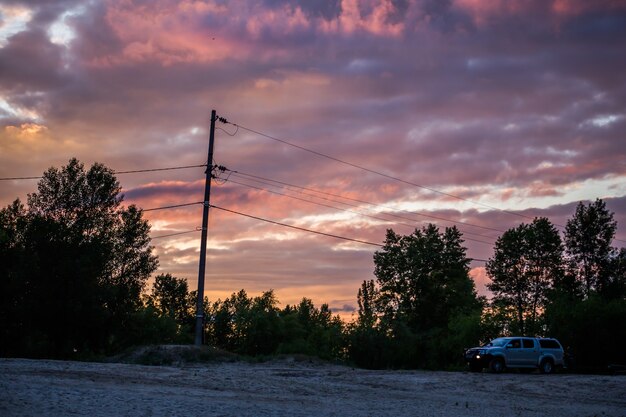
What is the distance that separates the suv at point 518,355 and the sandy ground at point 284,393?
3.55m

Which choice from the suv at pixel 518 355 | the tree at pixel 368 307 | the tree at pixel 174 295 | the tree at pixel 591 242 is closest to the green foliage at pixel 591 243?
the tree at pixel 591 242

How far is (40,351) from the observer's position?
1804 inches

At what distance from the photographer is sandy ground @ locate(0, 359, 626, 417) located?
15.1 meters

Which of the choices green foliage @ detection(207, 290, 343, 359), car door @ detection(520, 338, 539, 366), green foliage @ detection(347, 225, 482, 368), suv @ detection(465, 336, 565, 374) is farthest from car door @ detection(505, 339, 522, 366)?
green foliage @ detection(347, 225, 482, 368)

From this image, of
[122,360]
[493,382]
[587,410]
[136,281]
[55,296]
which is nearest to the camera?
[587,410]

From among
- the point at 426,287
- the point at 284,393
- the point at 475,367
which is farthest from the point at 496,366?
the point at 426,287

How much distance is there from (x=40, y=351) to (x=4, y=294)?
728 cm

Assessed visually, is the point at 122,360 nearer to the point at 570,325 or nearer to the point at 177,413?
the point at 177,413

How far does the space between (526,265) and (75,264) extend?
49654 mm

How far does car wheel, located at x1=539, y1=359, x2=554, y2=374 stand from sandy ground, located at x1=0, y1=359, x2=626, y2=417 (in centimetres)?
418

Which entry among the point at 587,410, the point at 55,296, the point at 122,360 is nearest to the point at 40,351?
the point at 55,296

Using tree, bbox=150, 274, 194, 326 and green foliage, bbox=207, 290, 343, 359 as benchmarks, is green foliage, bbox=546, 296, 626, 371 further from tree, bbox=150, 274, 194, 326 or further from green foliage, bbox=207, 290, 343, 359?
tree, bbox=150, 274, 194, 326

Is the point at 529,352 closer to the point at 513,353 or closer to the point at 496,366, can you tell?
the point at 513,353

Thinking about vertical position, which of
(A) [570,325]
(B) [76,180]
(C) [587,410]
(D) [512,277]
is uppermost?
(B) [76,180]
